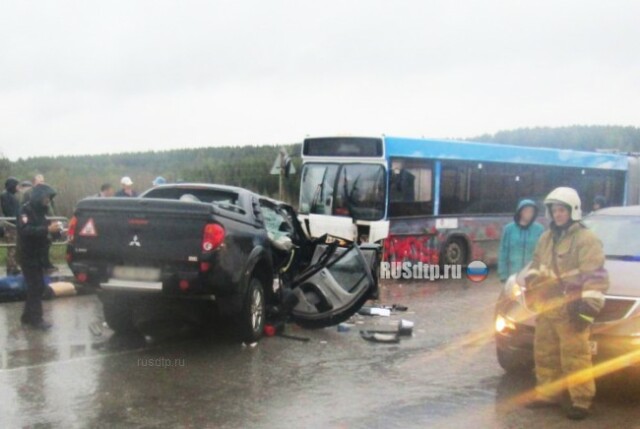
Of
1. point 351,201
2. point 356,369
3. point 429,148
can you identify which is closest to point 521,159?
point 429,148

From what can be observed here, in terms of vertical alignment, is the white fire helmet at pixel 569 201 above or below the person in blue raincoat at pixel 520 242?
above

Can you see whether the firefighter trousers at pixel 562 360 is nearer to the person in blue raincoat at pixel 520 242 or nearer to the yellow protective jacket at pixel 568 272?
the yellow protective jacket at pixel 568 272

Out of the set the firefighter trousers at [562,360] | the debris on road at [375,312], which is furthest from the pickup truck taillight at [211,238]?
the debris on road at [375,312]

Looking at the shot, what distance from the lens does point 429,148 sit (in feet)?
57.0

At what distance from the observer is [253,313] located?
30.8ft

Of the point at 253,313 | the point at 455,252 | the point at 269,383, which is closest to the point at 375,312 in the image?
the point at 253,313

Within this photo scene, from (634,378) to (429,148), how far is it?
1087cm

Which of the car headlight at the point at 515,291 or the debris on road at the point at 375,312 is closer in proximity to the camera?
the car headlight at the point at 515,291

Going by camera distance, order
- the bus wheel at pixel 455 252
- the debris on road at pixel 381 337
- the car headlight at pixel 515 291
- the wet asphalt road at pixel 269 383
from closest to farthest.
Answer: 1. the wet asphalt road at pixel 269 383
2. the car headlight at pixel 515 291
3. the debris on road at pixel 381 337
4. the bus wheel at pixel 455 252

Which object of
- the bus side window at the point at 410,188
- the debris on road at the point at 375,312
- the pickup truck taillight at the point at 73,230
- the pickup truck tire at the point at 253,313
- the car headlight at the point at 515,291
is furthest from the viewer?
the bus side window at the point at 410,188

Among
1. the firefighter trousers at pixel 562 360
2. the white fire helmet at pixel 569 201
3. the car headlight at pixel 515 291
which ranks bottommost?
the firefighter trousers at pixel 562 360

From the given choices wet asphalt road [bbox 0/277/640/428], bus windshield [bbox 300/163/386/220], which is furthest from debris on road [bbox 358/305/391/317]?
bus windshield [bbox 300/163/386/220]

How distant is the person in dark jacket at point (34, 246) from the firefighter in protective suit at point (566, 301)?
6.20 meters

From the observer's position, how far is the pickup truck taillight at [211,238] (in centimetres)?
848
